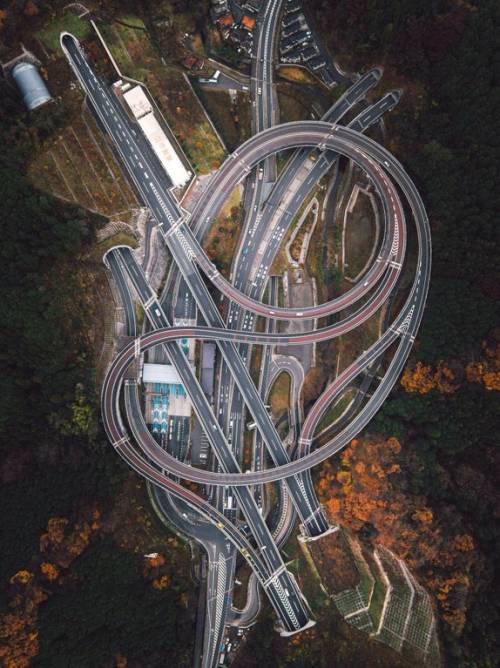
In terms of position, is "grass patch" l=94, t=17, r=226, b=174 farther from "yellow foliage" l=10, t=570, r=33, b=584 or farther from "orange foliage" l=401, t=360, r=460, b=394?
"yellow foliage" l=10, t=570, r=33, b=584

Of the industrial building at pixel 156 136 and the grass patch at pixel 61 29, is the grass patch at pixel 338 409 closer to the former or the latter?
the industrial building at pixel 156 136

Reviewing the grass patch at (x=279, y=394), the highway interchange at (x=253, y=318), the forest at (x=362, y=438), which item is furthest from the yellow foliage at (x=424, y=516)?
the grass patch at (x=279, y=394)

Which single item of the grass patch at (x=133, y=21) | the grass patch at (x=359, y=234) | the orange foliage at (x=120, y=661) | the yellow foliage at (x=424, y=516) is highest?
the grass patch at (x=133, y=21)

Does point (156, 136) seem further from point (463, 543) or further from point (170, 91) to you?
point (463, 543)

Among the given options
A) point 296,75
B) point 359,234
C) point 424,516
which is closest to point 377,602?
point 424,516

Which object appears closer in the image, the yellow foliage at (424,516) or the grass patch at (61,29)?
the yellow foliage at (424,516)

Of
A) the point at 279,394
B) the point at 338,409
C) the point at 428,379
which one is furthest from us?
the point at 279,394

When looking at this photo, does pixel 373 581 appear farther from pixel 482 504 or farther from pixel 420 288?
pixel 420 288
